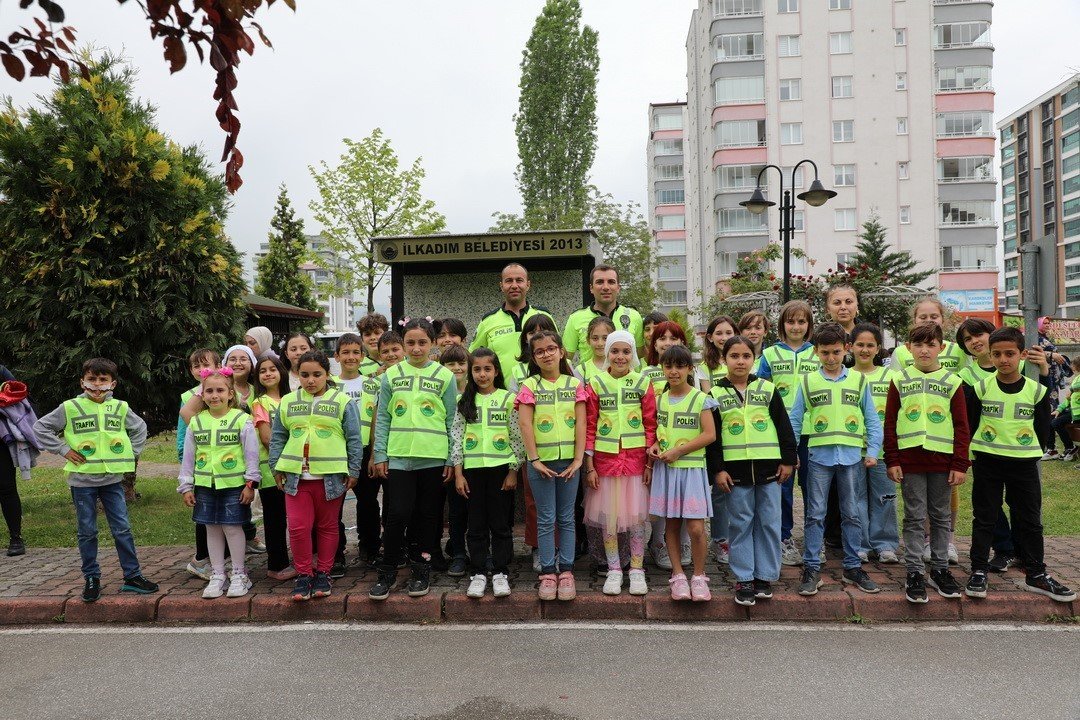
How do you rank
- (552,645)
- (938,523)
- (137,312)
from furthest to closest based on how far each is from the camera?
(137,312) → (938,523) → (552,645)

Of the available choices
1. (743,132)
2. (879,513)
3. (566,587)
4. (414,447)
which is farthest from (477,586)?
(743,132)

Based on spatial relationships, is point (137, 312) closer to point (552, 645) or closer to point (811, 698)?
point (552, 645)

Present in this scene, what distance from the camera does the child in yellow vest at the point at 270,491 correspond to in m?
6.18

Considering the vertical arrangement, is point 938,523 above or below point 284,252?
below

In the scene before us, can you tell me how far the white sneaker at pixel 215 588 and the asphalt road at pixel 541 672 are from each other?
336 millimetres

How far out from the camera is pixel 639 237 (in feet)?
124

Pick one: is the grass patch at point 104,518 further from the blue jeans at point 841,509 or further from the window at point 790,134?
the window at point 790,134

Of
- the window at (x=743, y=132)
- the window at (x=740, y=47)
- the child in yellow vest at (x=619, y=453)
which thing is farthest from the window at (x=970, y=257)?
the child in yellow vest at (x=619, y=453)

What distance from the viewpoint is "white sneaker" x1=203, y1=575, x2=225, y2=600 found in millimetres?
5688

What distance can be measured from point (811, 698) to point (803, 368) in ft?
9.54

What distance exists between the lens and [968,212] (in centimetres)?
4716

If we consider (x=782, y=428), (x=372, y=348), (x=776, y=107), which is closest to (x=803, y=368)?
(x=782, y=428)

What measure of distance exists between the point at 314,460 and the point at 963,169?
2004 inches

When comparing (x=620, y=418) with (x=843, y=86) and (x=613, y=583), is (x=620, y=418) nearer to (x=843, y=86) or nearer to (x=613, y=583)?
(x=613, y=583)
